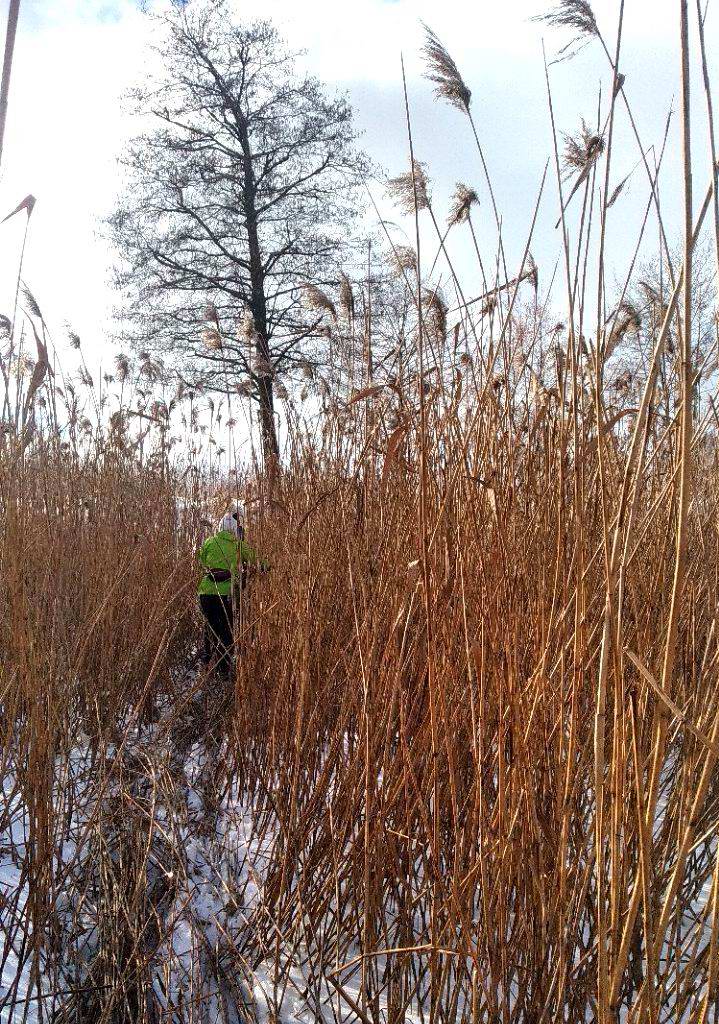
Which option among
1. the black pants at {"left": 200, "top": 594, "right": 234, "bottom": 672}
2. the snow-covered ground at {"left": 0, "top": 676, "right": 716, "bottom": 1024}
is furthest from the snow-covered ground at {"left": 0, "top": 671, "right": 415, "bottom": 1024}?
the black pants at {"left": 200, "top": 594, "right": 234, "bottom": 672}

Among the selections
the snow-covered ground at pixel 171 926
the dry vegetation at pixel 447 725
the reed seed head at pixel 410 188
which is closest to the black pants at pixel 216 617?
the dry vegetation at pixel 447 725

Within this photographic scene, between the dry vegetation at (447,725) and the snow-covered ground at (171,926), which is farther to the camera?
the snow-covered ground at (171,926)

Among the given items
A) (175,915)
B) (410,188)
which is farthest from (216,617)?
(410,188)

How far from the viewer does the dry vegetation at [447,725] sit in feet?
2.70

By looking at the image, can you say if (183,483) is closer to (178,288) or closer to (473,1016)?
(473,1016)

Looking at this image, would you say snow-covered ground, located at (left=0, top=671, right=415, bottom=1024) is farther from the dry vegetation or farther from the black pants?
the black pants

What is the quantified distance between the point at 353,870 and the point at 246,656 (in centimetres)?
88

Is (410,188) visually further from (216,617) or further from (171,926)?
(216,617)

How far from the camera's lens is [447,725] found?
36.2 inches

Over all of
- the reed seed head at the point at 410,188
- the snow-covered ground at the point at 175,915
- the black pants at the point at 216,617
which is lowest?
the snow-covered ground at the point at 175,915

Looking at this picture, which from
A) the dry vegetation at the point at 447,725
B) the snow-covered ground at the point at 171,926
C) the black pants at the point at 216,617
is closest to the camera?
the dry vegetation at the point at 447,725

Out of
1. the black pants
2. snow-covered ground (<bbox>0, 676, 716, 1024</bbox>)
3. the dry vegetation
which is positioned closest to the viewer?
the dry vegetation

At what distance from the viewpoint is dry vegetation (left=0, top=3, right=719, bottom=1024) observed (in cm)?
82

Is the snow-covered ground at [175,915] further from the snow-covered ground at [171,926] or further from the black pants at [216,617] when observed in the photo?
the black pants at [216,617]
